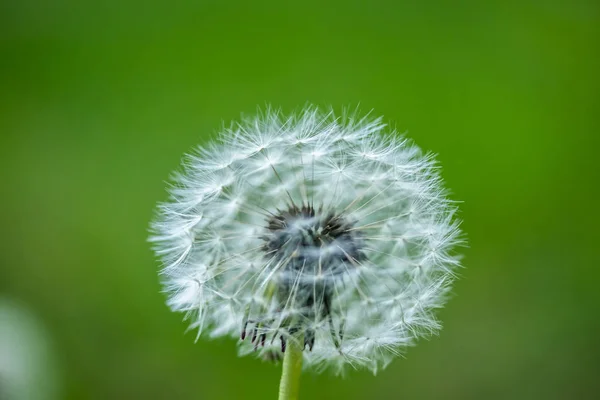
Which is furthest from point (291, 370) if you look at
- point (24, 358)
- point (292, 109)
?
point (292, 109)

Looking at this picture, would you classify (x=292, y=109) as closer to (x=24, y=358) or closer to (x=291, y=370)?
(x=24, y=358)

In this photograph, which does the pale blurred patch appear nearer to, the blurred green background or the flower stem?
the blurred green background

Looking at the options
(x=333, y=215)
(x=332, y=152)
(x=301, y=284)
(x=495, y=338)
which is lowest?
(x=301, y=284)

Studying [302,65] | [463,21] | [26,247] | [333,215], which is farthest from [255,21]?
[333,215]

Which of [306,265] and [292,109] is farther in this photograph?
[292,109]

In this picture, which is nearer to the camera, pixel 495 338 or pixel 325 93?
pixel 495 338

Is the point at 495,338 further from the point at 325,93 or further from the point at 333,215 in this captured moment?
the point at 333,215

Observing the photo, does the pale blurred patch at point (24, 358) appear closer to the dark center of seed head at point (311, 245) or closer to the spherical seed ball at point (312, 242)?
the spherical seed ball at point (312, 242)
